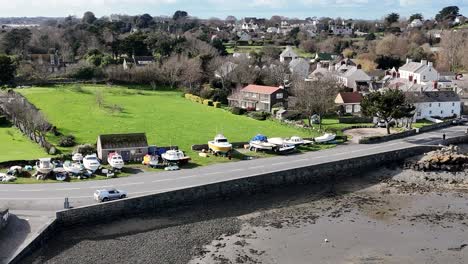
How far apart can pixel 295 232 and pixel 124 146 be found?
14864mm

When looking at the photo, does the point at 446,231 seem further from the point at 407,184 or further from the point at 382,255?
the point at 407,184

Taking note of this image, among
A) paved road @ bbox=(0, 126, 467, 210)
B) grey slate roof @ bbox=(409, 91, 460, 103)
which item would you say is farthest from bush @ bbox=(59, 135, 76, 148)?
grey slate roof @ bbox=(409, 91, 460, 103)

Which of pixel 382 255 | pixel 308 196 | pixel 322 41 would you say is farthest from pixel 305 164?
pixel 322 41

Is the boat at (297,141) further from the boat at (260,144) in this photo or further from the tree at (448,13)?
the tree at (448,13)

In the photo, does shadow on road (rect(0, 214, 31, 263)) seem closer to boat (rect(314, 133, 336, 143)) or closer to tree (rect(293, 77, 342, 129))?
boat (rect(314, 133, 336, 143))

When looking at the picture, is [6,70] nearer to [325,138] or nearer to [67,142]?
[67,142]

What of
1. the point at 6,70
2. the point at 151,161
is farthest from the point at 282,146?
the point at 6,70

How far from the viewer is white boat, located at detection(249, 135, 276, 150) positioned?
4047cm

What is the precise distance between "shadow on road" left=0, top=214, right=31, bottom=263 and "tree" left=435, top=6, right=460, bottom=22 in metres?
156

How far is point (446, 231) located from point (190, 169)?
15945 mm

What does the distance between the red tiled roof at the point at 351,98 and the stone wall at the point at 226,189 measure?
15145mm

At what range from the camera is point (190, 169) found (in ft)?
116

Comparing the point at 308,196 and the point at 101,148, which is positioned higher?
the point at 101,148

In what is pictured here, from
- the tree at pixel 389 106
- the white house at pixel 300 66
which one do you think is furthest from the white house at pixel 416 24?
the tree at pixel 389 106
